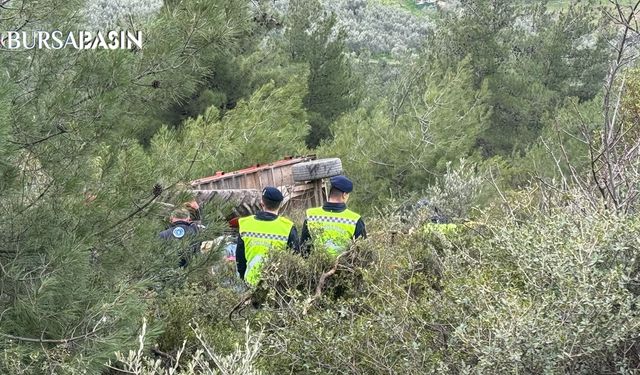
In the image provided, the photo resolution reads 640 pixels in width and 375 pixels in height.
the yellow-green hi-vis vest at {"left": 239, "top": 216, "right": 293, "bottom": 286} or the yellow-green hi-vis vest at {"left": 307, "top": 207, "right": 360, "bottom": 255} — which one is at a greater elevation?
the yellow-green hi-vis vest at {"left": 307, "top": 207, "right": 360, "bottom": 255}

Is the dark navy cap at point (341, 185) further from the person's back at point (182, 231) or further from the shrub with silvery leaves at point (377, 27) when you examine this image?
the shrub with silvery leaves at point (377, 27)

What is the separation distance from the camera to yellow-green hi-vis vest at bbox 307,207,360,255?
17.2 feet

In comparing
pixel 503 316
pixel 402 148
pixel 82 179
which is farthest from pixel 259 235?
pixel 402 148

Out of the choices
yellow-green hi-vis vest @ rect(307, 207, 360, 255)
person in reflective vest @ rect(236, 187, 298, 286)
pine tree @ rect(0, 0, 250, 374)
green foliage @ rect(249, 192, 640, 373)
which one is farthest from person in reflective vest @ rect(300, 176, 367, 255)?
pine tree @ rect(0, 0, 250, 374)

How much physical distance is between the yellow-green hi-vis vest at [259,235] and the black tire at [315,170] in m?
6.18

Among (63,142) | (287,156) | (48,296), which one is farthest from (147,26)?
(287,156)

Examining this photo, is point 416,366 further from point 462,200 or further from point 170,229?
point 462,200

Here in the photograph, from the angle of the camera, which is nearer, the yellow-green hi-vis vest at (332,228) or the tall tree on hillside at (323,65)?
the yellow-green hi-vis vest at (332,228)

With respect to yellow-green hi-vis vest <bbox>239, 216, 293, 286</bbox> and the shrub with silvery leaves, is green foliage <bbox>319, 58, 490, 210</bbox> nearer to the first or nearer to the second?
yellow-green hi-vis vest <bbox>239, 216, 293, 286</bbox>

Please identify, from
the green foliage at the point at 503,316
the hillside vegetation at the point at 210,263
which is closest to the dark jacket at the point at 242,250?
the hillside vegetation at the point at 210,263

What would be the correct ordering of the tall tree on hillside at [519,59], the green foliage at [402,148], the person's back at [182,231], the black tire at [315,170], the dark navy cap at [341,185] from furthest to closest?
the tall tree on hillside at [519,59] < the green foliage at [402,148] < the black tire at [315,170] < the dark navy cap at [341,185] < the person's back at [182,231]

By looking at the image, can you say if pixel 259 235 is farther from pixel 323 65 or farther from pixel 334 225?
pixel 323 65

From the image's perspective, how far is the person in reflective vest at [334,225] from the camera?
208 inches

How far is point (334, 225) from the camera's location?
221 inches
